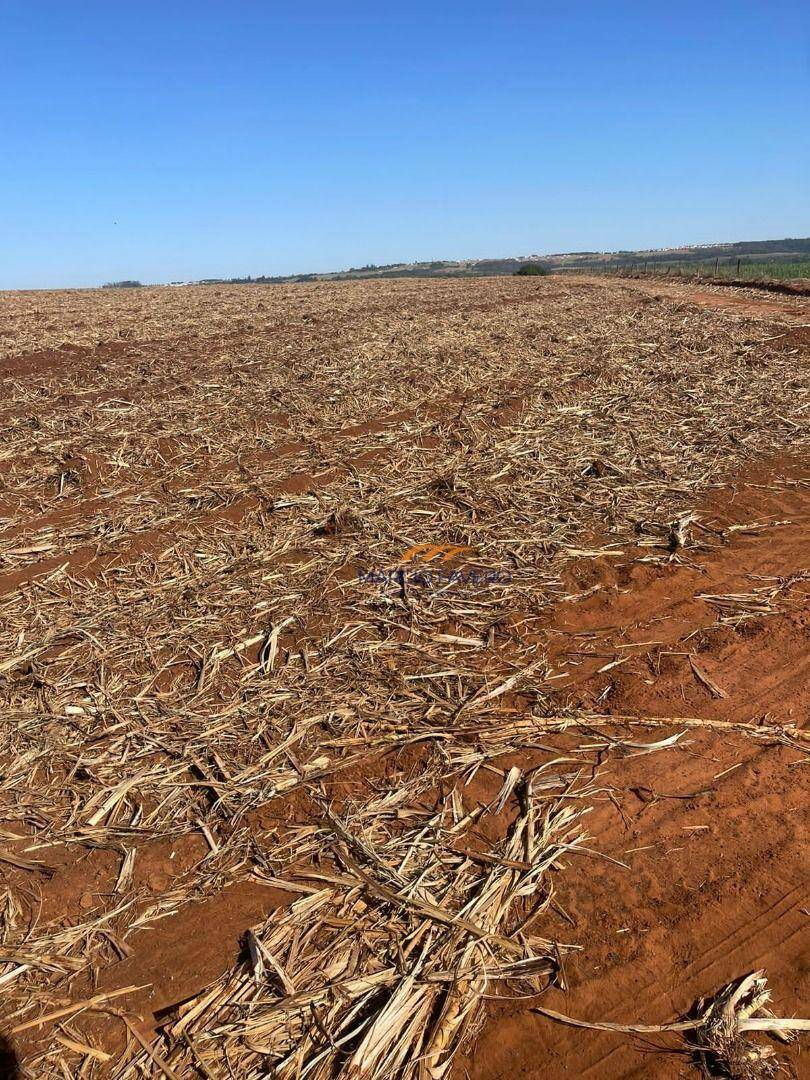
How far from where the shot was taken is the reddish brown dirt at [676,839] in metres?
2.11

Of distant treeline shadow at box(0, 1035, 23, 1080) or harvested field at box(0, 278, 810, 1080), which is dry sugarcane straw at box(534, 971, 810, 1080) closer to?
harvested field at box(0, 278, 810, 1080)

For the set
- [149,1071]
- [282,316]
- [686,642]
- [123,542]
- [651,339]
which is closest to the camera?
[149,1071]

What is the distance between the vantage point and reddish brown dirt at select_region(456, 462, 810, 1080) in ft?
6.93

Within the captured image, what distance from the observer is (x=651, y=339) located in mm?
13477

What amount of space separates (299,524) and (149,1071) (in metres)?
3.99

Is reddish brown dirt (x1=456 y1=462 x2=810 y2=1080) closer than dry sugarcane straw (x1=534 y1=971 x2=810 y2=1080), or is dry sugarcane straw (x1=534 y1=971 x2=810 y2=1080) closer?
dry sugarcane straw (x1=534 y1=971 x2=810 y2=1080)

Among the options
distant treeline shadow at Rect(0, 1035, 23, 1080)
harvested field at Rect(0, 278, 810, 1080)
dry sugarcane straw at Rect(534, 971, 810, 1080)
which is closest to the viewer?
dry sugarcane straw at Rect(534, 971, 810, 1080)

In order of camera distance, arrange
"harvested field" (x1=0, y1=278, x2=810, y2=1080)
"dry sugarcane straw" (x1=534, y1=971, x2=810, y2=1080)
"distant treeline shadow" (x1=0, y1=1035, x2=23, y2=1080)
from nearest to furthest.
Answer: "dry sugarcane straw" (x1=534, y1=971, x2=810, y2=1080)
"distant treeline shadow" (x1=0, y1=1035, x2=23, y2=1080)
"harvested field" (x1=0, y1=278, x2=810, y2=1080)

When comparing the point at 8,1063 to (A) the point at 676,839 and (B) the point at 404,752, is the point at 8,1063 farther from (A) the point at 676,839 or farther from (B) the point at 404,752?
(A) the point at 676,839

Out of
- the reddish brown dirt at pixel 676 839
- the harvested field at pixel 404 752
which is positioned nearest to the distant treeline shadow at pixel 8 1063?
the harvested field at pixel 404 752

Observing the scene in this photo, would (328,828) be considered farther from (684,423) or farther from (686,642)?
(684,423)

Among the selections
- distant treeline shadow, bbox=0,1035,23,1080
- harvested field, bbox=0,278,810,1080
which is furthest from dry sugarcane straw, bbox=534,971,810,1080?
distant treeline shadow, bbox=0,1035,23,1080

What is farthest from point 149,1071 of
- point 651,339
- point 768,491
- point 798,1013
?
point 651,339

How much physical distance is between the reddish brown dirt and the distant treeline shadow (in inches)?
55.5
